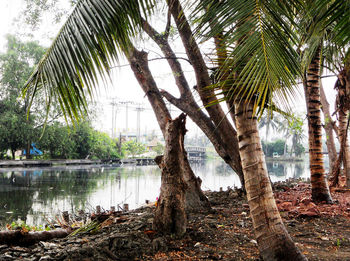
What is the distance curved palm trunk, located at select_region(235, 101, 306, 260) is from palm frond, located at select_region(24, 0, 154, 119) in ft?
4.48

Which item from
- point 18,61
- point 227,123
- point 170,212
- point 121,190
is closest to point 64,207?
point 121,190

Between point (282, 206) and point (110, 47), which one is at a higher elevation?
point (110, 47)

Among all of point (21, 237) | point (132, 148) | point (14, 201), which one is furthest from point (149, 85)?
point (132, 148)

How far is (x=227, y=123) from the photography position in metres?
6.19

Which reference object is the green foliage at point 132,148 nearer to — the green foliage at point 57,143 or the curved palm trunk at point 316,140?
the green foliage at point 57,143

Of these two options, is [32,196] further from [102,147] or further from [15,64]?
[102,147]

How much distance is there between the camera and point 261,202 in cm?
262

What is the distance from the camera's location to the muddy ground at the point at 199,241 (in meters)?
3.05

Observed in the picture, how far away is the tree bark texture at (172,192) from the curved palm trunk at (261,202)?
129cm

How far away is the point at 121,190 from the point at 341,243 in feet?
38.4

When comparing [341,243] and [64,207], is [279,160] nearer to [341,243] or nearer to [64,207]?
[64,207]

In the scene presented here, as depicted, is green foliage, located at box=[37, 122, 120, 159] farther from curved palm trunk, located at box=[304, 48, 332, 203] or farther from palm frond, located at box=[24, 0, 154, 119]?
palm frond, located at box=[24, 0, 154, 119]

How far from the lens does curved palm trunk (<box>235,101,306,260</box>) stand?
8.53 feet

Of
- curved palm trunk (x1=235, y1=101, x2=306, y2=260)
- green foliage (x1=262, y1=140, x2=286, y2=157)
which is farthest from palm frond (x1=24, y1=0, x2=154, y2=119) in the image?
green foliage (x1=262, y1=140, x2=286, y2=157)
